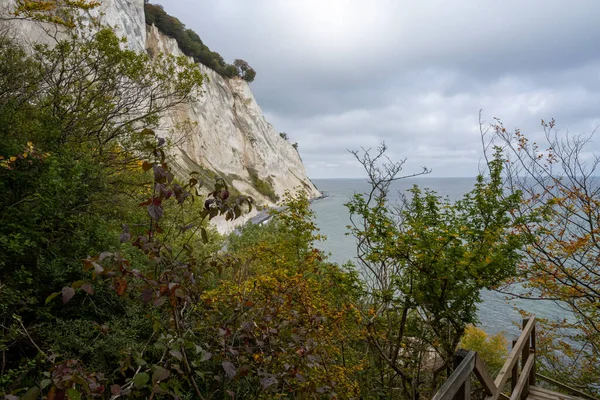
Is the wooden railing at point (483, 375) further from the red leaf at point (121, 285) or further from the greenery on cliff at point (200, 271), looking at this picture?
the red leaf at point (121, 285)

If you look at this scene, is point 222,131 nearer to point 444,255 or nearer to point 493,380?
point 444,255

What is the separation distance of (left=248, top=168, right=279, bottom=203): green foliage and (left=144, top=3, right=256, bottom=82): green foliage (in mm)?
15187

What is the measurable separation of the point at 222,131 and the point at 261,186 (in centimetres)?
943

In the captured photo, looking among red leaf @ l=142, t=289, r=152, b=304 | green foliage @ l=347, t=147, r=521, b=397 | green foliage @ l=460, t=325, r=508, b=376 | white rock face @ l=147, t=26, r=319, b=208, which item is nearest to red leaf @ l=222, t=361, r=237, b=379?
red leaf @ l=142, t=289, r=152, b=304

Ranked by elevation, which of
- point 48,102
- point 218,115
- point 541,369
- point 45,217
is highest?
point 218,115

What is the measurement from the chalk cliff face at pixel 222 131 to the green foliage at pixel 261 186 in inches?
7.0

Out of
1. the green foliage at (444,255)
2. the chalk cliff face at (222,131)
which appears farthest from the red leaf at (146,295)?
the chalk cliff face at (222,131)

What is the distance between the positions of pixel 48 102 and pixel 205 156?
3489 centimetres

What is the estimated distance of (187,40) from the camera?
150 feet

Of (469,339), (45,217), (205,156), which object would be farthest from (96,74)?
(205,156)

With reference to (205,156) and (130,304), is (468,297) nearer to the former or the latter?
(130,304)

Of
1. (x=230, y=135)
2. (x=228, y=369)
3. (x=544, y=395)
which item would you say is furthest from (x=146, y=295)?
(x=230, y=135)

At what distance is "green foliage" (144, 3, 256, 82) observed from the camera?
141ft

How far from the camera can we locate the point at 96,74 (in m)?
8.45
